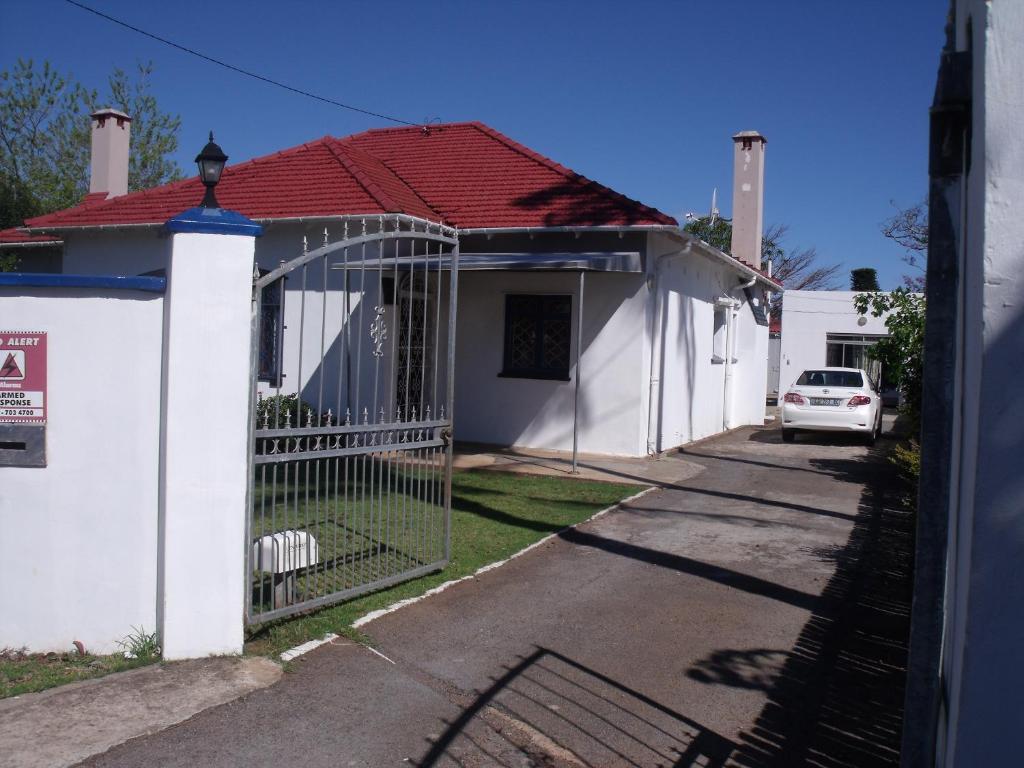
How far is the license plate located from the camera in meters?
17.7

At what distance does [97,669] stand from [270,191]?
1162 cm

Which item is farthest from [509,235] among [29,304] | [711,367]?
[29,304]

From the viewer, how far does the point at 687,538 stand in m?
9.15

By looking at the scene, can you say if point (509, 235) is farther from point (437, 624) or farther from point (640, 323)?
point (437, 624)

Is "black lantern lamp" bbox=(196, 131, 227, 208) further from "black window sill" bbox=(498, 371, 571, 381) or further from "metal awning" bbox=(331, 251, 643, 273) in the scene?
"black window sill" bbox=(498, 371, 571, 381)

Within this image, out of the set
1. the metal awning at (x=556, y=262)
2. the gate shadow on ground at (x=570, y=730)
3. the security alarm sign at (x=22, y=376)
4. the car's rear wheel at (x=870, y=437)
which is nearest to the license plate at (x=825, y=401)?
the car's rear wheel at (x=870, y=437)

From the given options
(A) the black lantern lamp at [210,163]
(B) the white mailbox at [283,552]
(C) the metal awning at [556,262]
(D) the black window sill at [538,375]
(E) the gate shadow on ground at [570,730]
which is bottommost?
(E) the gate shadow on ground at [570,730]

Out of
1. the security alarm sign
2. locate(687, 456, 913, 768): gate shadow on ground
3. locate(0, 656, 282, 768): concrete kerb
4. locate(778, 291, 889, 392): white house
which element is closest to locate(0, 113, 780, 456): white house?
locate(687, 456, 913, 768): gate shadow on ground

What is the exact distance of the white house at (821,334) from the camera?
1235 inches

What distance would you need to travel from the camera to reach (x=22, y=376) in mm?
5344

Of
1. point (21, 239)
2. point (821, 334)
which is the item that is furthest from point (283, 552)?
point (821, 334)

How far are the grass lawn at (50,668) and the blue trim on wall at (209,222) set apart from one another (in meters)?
2.38

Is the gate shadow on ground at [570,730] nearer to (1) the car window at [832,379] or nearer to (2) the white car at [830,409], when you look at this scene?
(2) the white car at [830,409]

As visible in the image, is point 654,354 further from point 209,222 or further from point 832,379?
point 209,222
